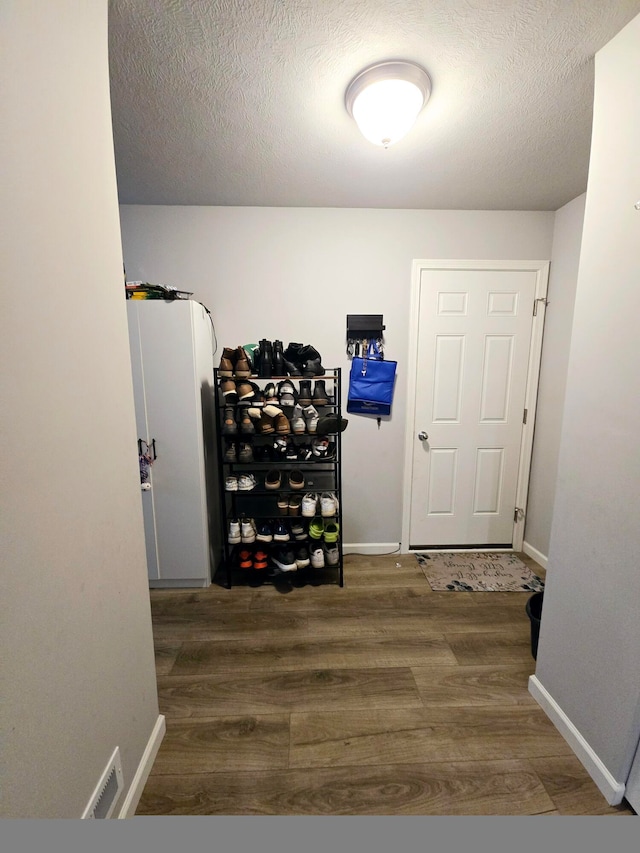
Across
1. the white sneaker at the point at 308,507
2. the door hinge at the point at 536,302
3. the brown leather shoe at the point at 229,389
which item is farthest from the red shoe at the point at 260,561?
the door hinge at the point at 536,302

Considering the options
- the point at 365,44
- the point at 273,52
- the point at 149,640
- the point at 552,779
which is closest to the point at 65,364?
the point at 149,640

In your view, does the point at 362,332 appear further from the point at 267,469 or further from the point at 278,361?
the point at 267,469

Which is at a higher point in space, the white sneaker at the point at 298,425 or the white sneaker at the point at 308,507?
the white sneaker at the point at 298,425

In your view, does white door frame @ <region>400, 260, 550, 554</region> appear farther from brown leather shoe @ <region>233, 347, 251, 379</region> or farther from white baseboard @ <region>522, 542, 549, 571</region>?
brown leather shoe @ <region>233, 347, 251, 379</region>

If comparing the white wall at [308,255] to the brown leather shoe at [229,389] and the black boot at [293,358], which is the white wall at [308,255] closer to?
the black boot at [293,358]

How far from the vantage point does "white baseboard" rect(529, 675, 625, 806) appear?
3.36 ft

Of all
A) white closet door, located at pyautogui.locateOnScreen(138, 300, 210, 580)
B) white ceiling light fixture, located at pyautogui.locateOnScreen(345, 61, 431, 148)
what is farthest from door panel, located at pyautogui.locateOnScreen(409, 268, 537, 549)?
white closet door, located at pyautogui.locateOnScreen(138, 300, 210, 580)

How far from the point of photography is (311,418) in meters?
2.00

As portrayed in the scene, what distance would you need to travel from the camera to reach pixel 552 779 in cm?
109

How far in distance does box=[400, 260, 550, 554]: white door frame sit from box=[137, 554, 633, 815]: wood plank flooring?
0.65 m

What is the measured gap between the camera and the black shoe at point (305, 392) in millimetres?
1985

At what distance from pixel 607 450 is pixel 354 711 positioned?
141 cm

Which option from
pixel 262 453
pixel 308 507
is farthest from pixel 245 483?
pixel 308 507

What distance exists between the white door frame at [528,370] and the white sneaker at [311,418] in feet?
2.47
